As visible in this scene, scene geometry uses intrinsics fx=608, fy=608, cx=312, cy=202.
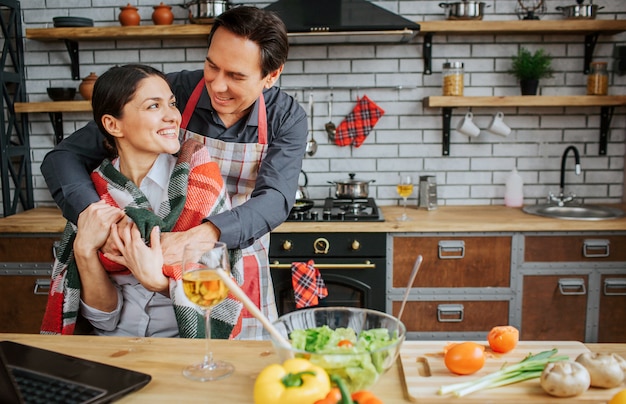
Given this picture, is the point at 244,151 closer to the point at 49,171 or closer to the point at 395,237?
the point at 49,171

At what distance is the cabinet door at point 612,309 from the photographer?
3.22 meters

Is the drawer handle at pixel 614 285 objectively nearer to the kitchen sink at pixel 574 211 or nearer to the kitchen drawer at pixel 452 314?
the kitchen sink at pixel 574 211

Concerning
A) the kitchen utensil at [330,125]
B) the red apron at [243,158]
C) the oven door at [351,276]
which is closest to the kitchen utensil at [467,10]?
the kitchen utensil at [330,125]

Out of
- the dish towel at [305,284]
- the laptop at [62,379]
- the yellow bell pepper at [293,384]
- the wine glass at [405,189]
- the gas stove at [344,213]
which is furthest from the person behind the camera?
the wine glass at [405,189]

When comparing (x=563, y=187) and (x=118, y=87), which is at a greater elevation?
(x=118, y=87)

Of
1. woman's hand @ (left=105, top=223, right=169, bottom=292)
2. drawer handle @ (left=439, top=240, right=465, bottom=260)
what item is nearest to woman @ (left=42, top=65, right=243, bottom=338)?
woman's hand @ (left=105, top=223, right=169, bottom=292)

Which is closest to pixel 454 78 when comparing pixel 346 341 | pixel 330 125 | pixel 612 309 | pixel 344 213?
pixel 330 125

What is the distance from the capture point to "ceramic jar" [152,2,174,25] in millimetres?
3609

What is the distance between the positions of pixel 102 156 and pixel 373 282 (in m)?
1.69

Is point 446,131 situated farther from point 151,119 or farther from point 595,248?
point 151,119

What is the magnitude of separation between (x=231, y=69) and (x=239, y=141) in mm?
358

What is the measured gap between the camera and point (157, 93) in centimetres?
184

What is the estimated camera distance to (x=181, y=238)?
171 cm

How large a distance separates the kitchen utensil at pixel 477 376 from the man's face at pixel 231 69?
3.34 feet
